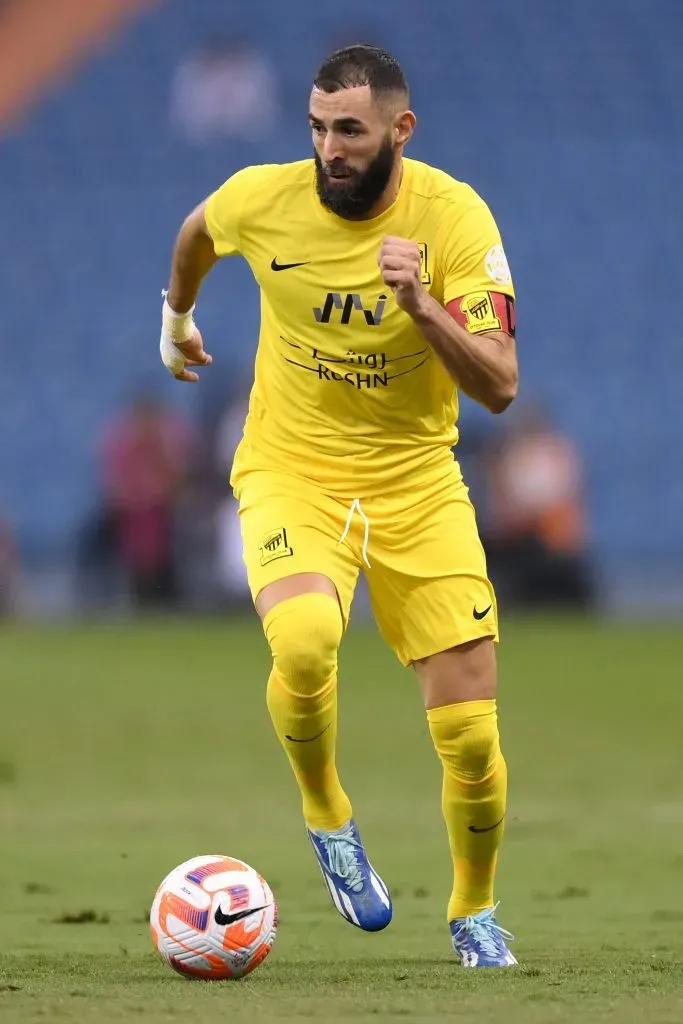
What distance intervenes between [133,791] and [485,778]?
4277 millimetres

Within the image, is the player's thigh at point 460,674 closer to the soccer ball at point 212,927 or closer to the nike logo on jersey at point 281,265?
the soccer ball at point 212,927

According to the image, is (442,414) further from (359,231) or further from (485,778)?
(485,778)

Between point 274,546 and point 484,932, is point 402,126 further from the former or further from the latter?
point 484,932

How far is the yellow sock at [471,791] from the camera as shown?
5488 millimetres

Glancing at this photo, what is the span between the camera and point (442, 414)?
5926 mm

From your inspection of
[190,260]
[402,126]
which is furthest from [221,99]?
[402,126]

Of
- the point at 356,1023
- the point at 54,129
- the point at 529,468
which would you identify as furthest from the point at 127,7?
the point at 356,1023

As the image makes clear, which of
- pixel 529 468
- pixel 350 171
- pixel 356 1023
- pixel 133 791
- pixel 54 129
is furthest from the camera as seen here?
pixel 54 129

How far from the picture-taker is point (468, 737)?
216 inches

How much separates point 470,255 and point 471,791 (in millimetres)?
1538

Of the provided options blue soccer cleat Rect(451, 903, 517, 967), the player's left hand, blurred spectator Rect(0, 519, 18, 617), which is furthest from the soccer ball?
blurred spectator Rect(0, 519, 18, 617)

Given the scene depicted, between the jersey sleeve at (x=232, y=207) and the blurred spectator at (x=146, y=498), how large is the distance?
11290 mm

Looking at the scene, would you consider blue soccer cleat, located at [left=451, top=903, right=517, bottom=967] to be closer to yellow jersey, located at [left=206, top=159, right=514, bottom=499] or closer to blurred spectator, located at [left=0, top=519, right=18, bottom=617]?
yellow jersey, located at [left=206, top=159, right=514, bottom=499]

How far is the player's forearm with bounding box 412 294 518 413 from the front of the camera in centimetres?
513
